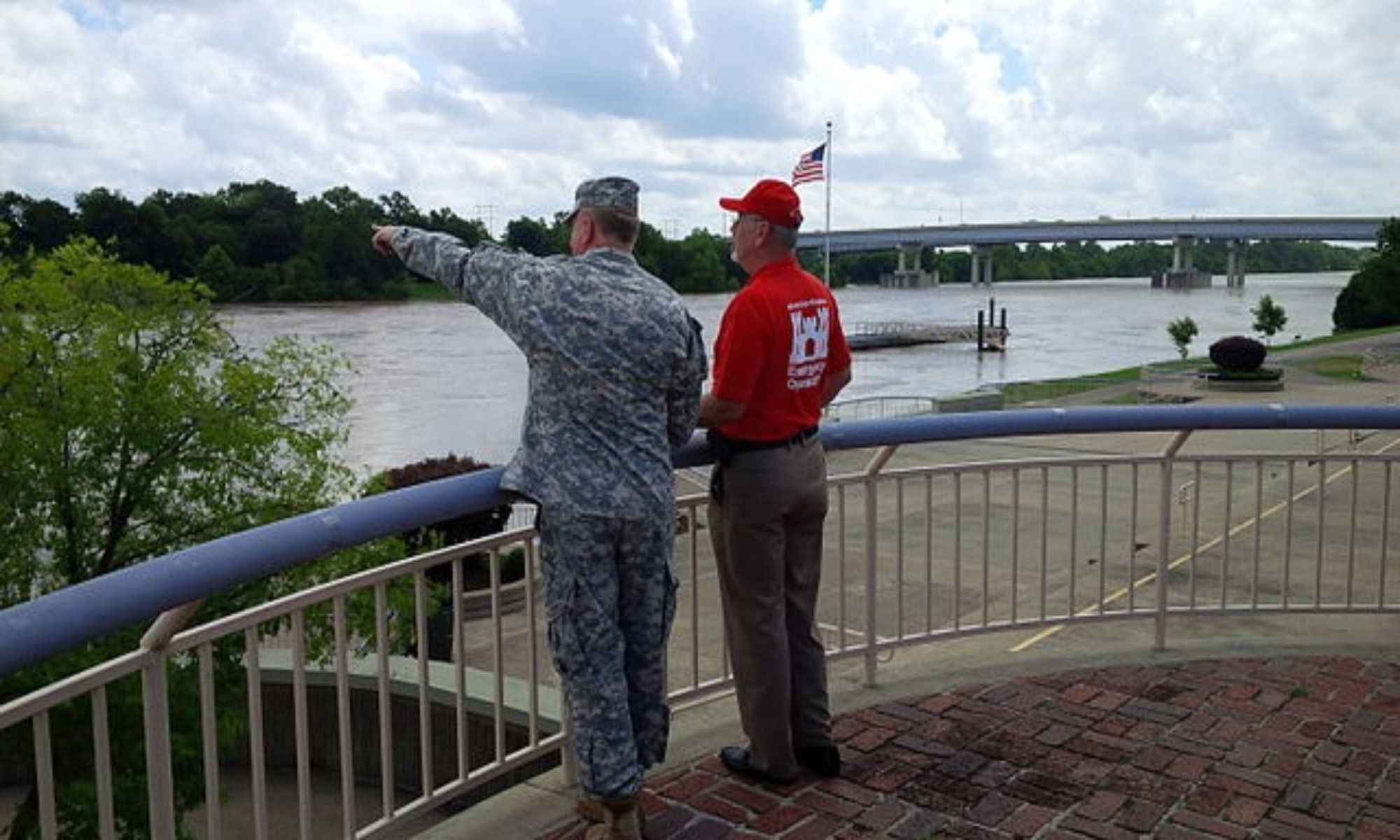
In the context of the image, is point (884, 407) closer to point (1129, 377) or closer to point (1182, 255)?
point (1129, 377)

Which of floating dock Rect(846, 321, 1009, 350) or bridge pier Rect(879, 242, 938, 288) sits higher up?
bridge pier Rect(879, 242, 938, 288)

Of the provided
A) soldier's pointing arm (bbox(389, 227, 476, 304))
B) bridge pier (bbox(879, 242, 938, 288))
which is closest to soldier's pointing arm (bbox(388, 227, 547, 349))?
soldier's pointing arm (bbox(389, 227, 476, 304))

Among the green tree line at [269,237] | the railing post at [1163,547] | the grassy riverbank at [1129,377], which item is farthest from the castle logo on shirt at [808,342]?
the green tree line at [269,237]

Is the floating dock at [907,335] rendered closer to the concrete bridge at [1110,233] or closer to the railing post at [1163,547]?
the concrete bridge at [1110,233]

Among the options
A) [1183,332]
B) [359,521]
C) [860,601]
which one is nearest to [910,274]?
[1183,332]

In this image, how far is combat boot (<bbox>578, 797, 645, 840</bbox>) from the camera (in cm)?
290

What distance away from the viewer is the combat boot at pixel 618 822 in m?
2.90

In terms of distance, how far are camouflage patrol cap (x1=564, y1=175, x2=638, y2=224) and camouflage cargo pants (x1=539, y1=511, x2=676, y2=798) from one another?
26.8 inches

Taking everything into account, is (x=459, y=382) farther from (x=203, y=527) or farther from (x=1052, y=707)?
(x=1052, y=707)

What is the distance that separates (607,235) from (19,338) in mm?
10200

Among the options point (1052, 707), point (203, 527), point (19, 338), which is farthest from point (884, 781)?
point (19, 338)

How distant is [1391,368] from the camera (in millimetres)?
38594

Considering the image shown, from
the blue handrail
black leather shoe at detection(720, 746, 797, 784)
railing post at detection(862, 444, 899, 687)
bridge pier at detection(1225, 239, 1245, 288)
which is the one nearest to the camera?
the blue handrail

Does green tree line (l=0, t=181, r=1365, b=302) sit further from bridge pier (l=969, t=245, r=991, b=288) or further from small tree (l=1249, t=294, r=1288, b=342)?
bridge pier (l=969, t=245, r=991, b=288)
